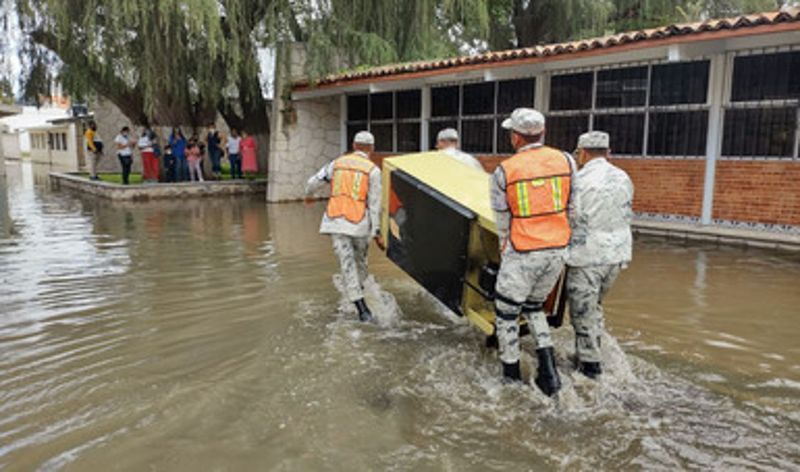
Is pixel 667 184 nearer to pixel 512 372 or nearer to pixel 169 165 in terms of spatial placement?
pixel 512 372

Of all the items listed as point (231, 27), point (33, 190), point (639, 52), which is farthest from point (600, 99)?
point (33, 190)

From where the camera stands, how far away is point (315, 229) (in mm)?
10953

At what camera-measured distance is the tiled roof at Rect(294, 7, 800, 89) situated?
747 cm

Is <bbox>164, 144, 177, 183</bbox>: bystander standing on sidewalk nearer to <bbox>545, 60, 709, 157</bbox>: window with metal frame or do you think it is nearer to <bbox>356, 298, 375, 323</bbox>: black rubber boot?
<bbox>545, 60, 709, 157</bbox>: window with metal frame

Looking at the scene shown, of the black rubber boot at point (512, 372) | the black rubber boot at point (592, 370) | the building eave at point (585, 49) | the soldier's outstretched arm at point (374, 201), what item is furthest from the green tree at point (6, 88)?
the black rubber boot at point (592, 370)

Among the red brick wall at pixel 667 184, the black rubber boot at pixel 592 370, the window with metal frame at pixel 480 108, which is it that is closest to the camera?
the black rubber boot at pixel 592 370

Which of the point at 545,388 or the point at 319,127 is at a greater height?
the point at 319,127

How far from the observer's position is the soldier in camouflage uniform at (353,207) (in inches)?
207

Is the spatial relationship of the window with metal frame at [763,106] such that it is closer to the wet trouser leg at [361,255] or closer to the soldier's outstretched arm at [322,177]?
the wet trouser leg at [361,255]

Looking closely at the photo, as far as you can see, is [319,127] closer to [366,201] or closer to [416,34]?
[416,34]

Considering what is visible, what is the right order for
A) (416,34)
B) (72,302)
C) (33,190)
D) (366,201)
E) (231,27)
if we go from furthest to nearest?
(33,190) < (416,34) < (231,27) < (72,302) < (366,201)

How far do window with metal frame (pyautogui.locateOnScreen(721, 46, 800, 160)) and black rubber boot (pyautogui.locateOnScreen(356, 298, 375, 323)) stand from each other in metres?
6.54

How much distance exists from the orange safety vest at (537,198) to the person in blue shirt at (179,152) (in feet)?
47.7

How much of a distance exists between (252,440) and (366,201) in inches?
100
